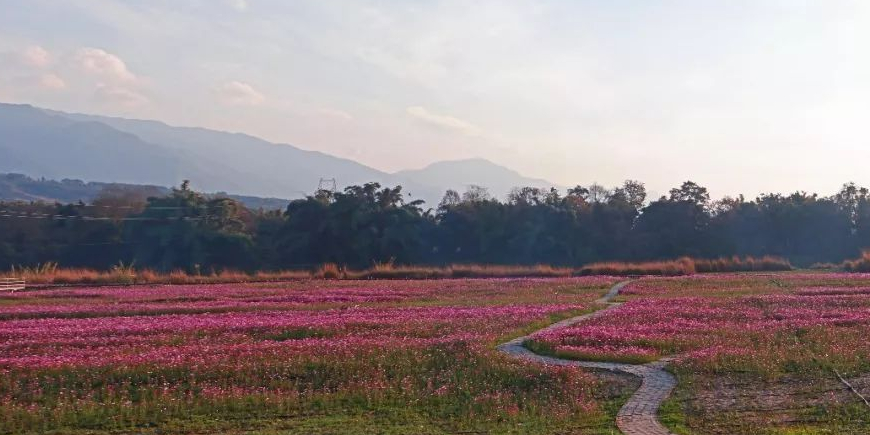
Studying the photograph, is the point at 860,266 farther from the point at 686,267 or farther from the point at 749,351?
the point at 749,351

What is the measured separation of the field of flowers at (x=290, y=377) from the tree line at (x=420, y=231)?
178 feet

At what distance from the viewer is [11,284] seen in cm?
4572

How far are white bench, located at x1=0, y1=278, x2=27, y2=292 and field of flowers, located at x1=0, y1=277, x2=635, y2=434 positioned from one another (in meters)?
16.5

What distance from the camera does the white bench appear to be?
44.6 m

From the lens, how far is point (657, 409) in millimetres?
15484

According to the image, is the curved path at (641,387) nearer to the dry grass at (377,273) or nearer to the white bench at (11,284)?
the white bench at (11,284)

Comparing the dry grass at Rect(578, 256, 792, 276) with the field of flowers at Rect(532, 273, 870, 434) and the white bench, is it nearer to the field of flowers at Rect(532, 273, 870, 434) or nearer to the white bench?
the field of flowers at Rect(532, 273, 870, 434)

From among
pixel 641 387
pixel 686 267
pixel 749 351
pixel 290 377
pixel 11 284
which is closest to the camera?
pixel 641 387

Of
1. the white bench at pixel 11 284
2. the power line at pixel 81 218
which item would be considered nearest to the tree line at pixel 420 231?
the power line at pixel 81 218

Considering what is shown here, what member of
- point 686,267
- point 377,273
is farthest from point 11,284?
point 686,267

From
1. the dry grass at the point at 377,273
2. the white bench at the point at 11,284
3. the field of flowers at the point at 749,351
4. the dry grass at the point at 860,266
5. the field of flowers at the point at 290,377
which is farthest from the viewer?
the dry grass at the point at 860,266

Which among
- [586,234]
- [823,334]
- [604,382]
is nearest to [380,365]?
[604,382]

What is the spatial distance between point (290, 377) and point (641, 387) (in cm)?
786

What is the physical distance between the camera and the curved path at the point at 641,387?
46.9 ft
